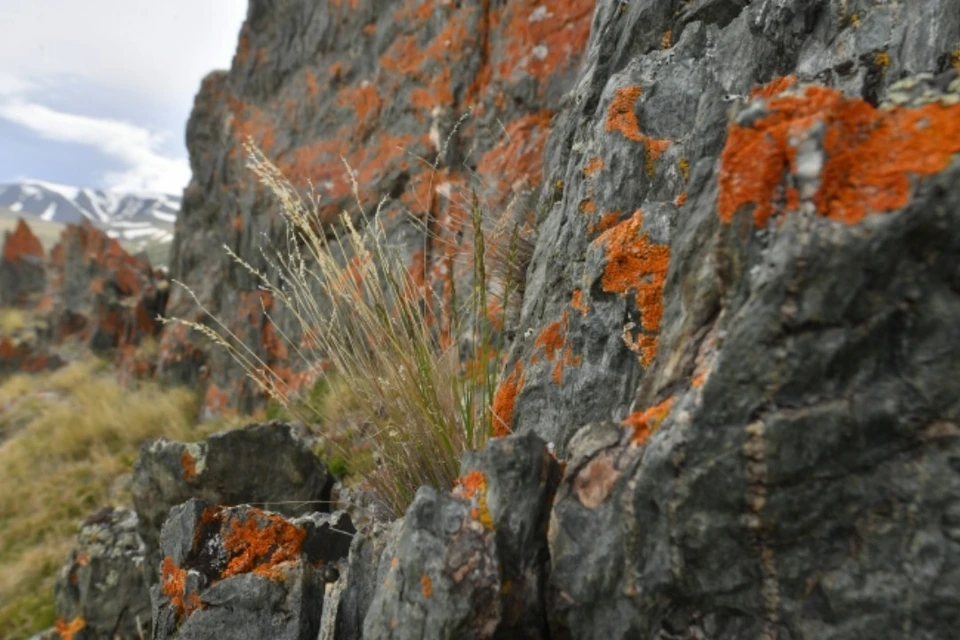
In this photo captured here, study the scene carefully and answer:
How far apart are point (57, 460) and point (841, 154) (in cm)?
804

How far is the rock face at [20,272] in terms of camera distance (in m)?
14.8

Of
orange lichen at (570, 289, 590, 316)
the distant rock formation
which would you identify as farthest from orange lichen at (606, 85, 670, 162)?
the distant rock formation

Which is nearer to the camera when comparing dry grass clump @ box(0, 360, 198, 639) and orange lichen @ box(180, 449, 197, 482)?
orange lichen @ box(180, 449, 197, 482)

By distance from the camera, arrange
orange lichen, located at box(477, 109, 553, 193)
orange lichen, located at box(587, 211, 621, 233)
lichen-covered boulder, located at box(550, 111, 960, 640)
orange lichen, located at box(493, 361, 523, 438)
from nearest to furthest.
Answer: lichen-covered boulder, located at box(550, 111, 960, 640) < orange lichen, located at box(493, 361, 523, 438) < orange lichen, located at box(587, 211, 621, 233) < orange lichen, located at box(477, 109, 553, 193)

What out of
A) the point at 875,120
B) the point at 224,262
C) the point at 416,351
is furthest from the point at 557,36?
the point at 224,262

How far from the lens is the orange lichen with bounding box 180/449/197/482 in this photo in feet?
11.3

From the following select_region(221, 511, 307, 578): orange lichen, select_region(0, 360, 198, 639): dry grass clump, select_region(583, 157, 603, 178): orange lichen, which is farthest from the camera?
select_region(0, 360, 198, 639): dry grass clump

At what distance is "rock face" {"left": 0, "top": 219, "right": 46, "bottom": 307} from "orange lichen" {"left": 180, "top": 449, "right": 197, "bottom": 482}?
565 inches

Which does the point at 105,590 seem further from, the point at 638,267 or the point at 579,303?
the point at 638,267

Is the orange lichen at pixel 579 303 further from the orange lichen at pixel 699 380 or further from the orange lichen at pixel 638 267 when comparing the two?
the orange lichen at pixel 699 380

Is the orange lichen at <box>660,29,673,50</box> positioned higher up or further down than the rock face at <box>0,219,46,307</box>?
higher up

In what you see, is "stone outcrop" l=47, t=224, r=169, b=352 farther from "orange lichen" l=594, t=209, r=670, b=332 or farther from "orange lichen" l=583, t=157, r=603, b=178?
"orange lichen" l=594, t=209, r=670, b=332

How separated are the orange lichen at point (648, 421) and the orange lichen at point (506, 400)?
2.84 feet

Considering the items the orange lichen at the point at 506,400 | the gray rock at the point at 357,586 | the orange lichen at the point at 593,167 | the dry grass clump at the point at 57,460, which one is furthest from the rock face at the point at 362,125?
the gray rock at the point at 357,586
